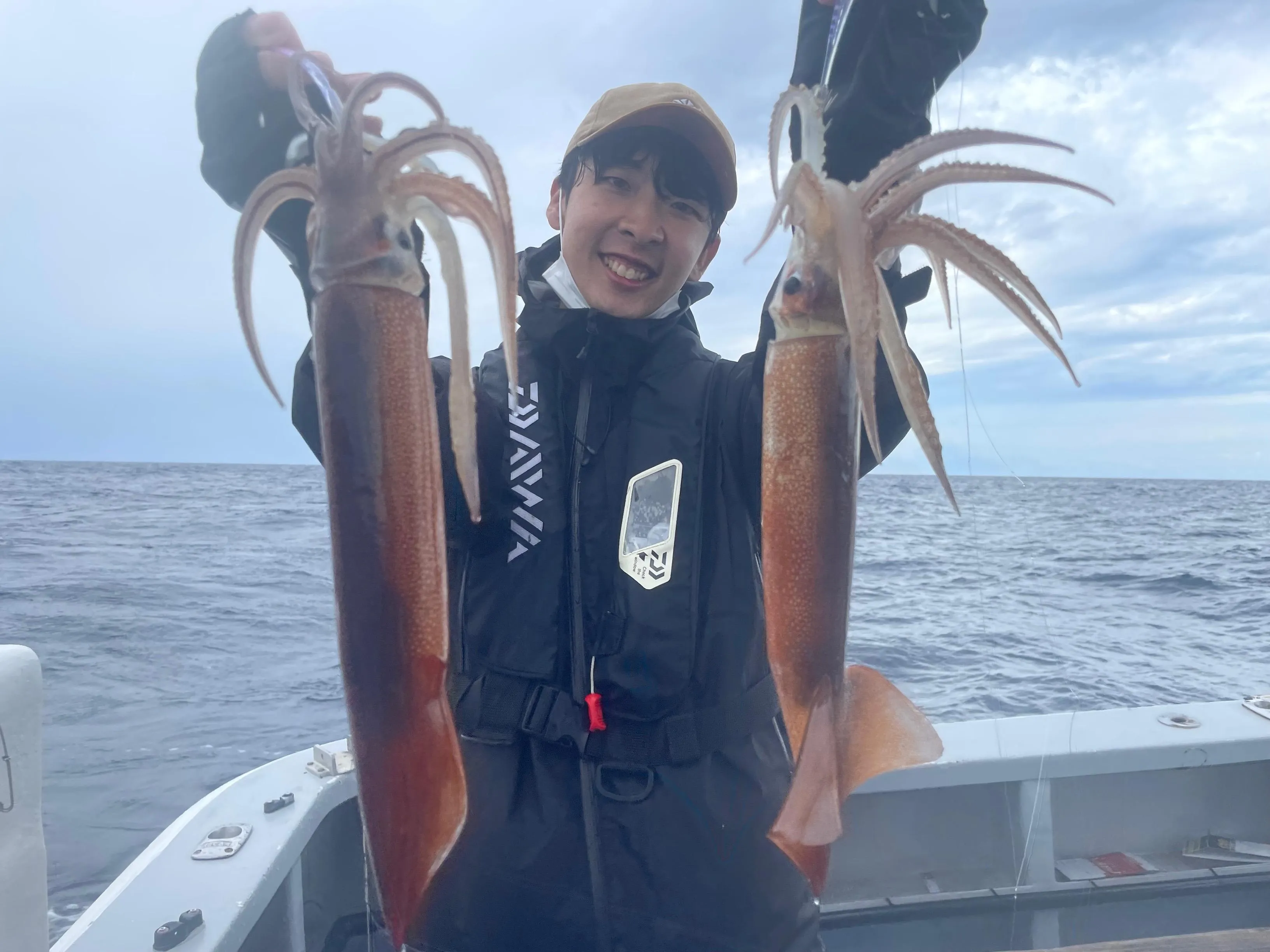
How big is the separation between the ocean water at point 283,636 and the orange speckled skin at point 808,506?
236cm

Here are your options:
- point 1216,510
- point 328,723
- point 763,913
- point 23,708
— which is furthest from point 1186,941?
point 1216,510

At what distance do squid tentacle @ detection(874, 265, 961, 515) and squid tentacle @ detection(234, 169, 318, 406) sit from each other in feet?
3.55

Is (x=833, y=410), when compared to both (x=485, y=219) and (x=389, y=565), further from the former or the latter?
(x=389, y=565)

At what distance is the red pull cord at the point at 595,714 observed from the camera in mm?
2256

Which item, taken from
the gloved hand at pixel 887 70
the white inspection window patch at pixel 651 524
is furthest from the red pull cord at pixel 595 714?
the gloved hand at pixel 887 70

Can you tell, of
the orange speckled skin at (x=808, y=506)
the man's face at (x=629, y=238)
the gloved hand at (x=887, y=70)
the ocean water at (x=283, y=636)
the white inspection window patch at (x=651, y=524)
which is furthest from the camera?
the ocean water at (x=283, y=636)

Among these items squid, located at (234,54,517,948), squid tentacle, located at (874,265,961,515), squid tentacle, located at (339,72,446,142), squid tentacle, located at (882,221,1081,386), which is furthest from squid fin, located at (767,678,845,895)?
squid tentacle, located at (339,72,446,142)

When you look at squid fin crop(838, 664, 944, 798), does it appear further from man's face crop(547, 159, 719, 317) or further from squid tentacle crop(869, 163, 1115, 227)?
man's face crop(547, 159, 719, 317)

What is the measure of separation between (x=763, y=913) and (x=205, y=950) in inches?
71.5

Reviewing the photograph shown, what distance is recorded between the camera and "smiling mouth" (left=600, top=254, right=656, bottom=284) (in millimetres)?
2531

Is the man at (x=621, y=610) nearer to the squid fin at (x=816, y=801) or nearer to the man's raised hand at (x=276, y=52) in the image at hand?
the squid fin at (x=816, y=801)

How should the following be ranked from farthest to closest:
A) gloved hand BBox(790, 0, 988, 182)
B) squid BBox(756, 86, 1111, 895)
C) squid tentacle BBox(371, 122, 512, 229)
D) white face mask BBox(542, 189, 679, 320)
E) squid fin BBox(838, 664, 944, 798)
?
white face mask BBox(542, 189, 679, 320)
gloved hand BBox(790, 0, 988, 182)
squid fin BBox(838, 664, 944, 798)
squid BBox(756, 86, 1111, 895)
squid tentacle BBox(371, 122, 512, 229)

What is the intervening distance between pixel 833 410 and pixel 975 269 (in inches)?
14.2

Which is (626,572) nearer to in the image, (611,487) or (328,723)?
(611,487)
